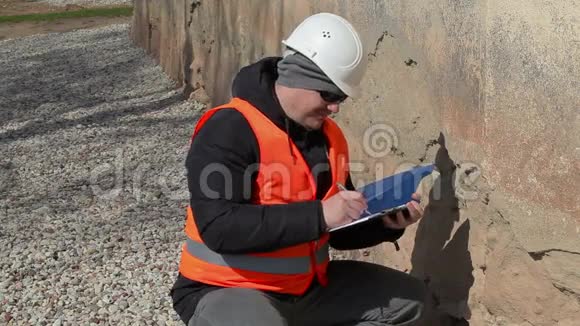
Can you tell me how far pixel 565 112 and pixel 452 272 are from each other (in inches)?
40.9

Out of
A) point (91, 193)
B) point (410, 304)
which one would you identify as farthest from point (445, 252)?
point (91, 193)

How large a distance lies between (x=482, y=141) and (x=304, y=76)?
737mm

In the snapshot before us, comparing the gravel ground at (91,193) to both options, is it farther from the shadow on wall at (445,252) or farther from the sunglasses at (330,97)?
the sunglasses at (330,97)

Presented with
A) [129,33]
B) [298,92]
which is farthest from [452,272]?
[129,33]

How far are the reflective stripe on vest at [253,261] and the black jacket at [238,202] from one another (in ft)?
0.27

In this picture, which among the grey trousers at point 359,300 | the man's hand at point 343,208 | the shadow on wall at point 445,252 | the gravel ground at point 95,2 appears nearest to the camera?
the man's hand at point 343,208

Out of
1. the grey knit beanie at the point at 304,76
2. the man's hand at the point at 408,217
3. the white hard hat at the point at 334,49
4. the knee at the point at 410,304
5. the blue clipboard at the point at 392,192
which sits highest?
the white hard hat at the point at 334,49

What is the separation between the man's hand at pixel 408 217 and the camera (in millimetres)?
3027

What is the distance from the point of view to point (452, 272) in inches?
144

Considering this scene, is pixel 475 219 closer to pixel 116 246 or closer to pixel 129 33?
pixel 116 246

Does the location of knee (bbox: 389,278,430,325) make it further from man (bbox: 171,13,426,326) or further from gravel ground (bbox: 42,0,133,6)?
gravel ground (bbox: 42,0,133,6)

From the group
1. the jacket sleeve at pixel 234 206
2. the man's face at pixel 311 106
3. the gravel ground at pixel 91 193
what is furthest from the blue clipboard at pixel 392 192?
the gravel ground at pixel 91 193

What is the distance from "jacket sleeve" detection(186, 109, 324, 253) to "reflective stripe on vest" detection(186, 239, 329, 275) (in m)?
0.09

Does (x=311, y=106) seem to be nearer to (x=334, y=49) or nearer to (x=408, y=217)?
(x=334, y=49)
